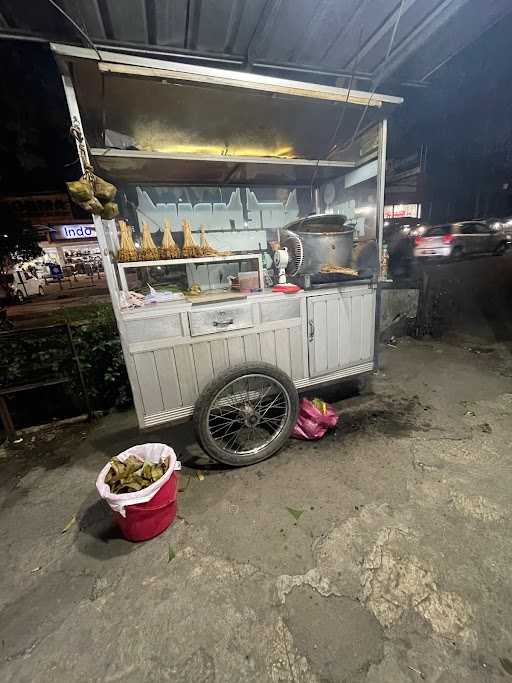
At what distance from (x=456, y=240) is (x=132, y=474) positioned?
13629 mm

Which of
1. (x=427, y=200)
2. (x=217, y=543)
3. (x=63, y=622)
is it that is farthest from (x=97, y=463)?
(x=427, y=200)

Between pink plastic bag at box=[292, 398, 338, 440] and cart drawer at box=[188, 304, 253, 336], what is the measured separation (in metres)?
1.17

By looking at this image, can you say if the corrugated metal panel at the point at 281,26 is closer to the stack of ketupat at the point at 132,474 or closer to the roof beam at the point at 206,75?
A: the roof beam at the point at 206,75

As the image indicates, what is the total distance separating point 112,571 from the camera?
72.3 inches

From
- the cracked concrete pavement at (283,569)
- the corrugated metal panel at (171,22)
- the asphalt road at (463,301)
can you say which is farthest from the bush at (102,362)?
the asphalt road at (463,301)

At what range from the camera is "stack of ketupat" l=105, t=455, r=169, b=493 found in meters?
2.00

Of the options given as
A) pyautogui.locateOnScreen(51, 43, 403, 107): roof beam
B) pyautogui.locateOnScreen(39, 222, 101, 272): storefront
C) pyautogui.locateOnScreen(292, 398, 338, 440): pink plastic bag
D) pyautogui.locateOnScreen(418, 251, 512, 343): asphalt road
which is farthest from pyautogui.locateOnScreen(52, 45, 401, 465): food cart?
pyautogui.locateOnScreen(39, 222, 101, 272): storefront

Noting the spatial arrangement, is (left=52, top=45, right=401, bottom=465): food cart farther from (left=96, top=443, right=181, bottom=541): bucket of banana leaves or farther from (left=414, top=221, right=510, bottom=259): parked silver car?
(left=414, top=221, right=510, bottom=259): parked silver car

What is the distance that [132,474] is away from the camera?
6.81ft

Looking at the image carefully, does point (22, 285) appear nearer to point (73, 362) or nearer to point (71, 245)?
point (71, 245)

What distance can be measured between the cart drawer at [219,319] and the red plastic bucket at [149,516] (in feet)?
4.12

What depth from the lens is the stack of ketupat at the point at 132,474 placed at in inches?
78.5

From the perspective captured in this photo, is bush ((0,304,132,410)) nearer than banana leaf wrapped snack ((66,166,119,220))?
No

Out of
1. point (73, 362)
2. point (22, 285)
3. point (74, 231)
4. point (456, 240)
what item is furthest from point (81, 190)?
point (74, 231)
